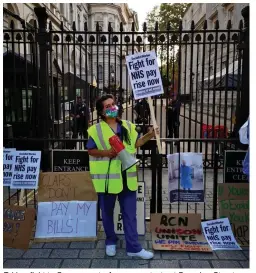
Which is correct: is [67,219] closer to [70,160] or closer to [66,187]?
[66,187]

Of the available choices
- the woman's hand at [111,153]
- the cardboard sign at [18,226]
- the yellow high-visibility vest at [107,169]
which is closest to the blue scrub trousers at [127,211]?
the yellow high-visibility vest at [107,169]

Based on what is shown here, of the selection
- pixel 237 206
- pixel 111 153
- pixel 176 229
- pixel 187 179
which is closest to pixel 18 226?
pixel 111 153

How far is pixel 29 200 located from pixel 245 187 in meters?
3.76

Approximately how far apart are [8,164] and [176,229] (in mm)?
2554

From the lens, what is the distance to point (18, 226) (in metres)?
4.07

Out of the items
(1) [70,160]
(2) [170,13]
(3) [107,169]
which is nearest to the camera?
(3) [107,169]

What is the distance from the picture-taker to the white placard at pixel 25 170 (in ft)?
14.0

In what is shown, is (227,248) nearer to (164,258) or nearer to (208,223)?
(208,223)

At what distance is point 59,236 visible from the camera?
13.4 ft

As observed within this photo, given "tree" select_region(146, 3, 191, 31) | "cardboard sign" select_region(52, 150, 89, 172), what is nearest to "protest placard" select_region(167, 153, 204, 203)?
"cardboard sign" select_region(52, 150, 89, 172)

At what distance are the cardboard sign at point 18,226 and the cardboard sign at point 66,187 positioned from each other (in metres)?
0.30

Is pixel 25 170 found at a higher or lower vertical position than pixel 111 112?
lower

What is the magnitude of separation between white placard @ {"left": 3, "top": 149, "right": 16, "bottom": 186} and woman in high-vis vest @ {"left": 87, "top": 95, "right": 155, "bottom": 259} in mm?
1405
